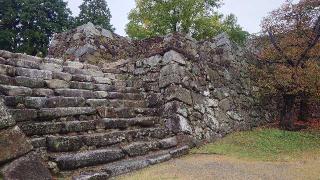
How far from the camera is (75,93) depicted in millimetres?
6152

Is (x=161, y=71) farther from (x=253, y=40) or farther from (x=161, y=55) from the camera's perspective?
(x=253, y=40)

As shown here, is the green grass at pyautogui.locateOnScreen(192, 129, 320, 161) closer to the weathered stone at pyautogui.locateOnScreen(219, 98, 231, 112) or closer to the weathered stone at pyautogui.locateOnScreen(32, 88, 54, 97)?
the weathered stone at pyautogui.locateOnScreen(219, 98, 231, 112)

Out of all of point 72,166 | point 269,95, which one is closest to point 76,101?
point 72,166

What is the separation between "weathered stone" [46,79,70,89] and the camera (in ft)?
19.7

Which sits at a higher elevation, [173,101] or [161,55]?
[161,55]

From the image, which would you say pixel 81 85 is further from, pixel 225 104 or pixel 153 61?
pixel 225 104

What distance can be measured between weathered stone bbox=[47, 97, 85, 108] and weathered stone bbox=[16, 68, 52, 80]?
78 cm

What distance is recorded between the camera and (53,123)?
494 cm

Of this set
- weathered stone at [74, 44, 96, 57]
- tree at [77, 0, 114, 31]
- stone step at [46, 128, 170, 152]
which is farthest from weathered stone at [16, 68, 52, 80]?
tree at [77, 0, 114, 31]

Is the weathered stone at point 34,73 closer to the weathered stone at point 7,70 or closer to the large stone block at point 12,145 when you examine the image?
the weathered stone at point 7,70

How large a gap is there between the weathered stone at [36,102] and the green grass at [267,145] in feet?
9.77

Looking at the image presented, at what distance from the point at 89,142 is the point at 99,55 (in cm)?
515

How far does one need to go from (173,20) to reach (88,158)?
14.5 meters

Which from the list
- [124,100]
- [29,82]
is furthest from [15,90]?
[124,100]
